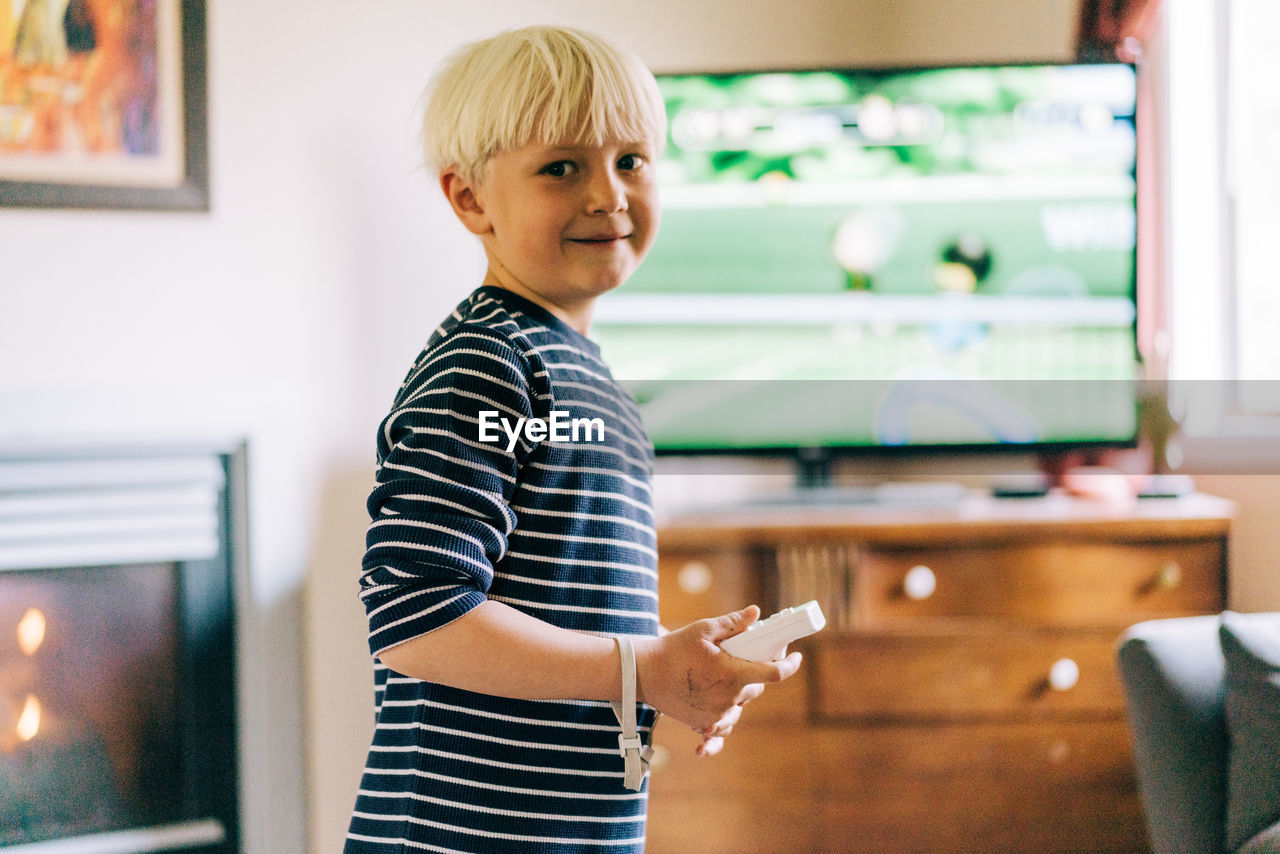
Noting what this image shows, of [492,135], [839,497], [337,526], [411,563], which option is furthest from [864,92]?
[411,563]

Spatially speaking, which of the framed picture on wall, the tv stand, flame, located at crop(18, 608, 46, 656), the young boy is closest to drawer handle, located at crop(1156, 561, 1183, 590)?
the tv stand

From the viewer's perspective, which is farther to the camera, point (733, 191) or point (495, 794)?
point (733, 191)

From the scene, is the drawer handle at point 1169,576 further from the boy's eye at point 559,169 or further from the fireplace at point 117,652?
the fireplace at point 117,652

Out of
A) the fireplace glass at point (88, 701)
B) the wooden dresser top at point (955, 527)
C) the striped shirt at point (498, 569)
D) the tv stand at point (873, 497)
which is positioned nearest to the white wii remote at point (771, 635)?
the striped shirt at point (498, 569)

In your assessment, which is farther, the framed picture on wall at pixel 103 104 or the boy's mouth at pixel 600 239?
the framed picture on wall at pixel 103 104

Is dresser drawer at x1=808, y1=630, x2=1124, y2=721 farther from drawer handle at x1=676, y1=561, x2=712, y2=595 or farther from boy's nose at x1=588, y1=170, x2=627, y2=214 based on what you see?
boy's nose at x1=588, y1=170, x2=627, y2=214

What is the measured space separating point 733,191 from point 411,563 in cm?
96

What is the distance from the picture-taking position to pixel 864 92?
136cm

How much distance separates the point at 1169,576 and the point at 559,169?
106cm

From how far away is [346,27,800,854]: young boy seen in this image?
0.56 m

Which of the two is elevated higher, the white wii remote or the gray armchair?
the white wii remote

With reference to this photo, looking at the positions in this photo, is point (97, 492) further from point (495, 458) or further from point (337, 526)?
point (495, 458)

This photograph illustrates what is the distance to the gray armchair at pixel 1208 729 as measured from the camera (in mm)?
859

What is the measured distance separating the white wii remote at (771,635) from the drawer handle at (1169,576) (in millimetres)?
934
